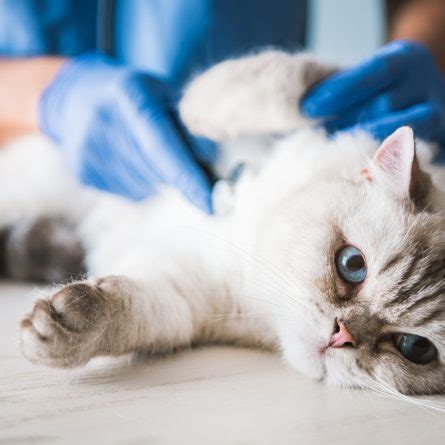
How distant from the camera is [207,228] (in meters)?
1.54

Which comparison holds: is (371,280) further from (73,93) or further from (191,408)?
(73,93)

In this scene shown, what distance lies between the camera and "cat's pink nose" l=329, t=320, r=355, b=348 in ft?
3.74

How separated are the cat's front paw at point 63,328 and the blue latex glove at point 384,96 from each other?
0.82 meters

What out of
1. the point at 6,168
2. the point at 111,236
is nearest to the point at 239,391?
the point at 111,236

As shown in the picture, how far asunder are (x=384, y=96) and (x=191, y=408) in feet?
3.41

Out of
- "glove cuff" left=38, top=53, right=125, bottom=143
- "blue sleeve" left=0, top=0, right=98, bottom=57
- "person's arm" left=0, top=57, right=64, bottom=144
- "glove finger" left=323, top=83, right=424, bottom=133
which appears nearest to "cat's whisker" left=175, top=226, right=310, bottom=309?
"glove finger" left=323, top=83, right=424, bottom=133

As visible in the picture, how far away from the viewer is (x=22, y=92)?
7.30 feet

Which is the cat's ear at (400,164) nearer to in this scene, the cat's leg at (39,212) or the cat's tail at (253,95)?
the cat's tail at (253,95)

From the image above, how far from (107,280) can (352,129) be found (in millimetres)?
819

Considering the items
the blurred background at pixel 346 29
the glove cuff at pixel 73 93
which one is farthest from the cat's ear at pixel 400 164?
the blurred background at pixel 346 29

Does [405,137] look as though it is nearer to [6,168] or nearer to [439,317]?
[439,317]

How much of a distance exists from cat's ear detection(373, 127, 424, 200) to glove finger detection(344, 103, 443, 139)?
0.87 feet

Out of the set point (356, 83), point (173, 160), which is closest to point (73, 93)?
point (173, 160)

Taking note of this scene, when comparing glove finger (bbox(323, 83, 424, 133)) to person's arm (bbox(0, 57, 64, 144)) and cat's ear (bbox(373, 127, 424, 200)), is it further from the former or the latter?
person's arm (bbox(0, 57, 64, 144))
